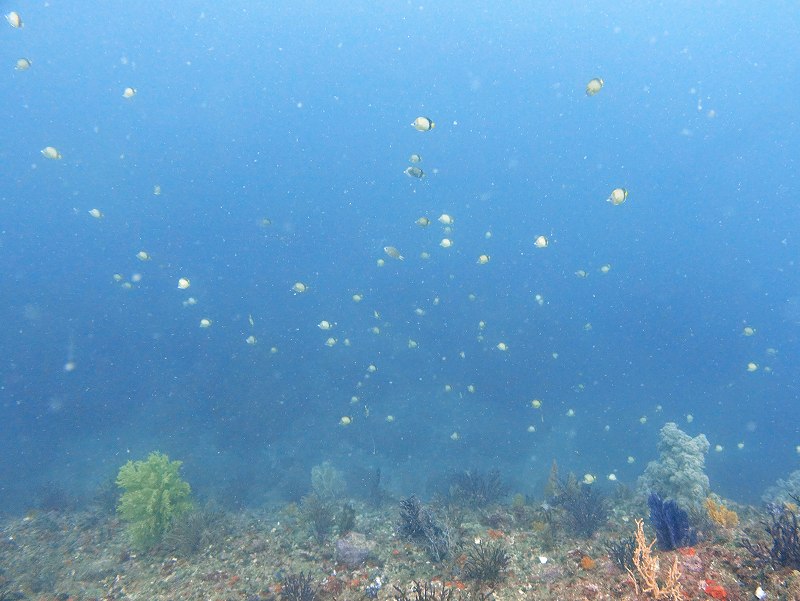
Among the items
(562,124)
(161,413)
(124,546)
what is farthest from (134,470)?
(562,124)

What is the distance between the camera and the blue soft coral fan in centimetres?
579

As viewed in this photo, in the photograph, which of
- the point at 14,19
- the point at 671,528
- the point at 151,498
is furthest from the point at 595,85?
the point at 151,498

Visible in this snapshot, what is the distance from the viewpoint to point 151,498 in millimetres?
8844

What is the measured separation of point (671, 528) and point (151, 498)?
34.0ft

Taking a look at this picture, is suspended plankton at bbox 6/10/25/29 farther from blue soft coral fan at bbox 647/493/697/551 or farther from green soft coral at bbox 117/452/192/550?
blue soft coral fan at bbox 647/493/697/551

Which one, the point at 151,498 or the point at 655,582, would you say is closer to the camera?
the point at 655,582

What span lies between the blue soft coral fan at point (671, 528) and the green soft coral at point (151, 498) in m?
9.96

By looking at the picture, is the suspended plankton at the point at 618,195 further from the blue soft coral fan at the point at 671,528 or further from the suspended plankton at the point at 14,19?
the suspended plankton at the point at 14,19

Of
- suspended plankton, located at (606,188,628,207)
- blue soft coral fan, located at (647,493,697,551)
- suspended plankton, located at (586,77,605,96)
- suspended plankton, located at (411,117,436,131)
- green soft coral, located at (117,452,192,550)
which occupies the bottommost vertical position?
blue soft coral fan, located at (647,493,697,551)

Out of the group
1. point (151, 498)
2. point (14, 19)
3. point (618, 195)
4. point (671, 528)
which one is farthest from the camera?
point (14, 19)

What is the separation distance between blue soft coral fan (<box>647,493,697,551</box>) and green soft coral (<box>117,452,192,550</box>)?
9958 mm

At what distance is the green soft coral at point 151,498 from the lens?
8719 mm

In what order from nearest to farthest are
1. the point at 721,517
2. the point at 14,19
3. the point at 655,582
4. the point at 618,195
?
1. the point at 655,582
2. the point at 721,517
3. the point at 618,195
4. the point at 14,19

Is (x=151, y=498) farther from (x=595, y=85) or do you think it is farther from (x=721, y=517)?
(x=595, y=85)
